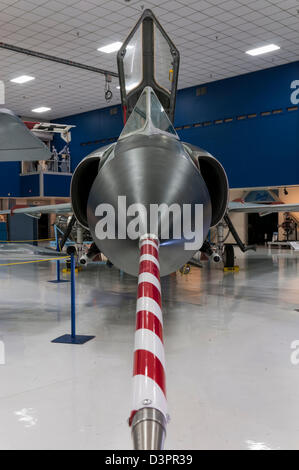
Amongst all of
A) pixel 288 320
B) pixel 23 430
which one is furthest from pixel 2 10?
pixel 23 430

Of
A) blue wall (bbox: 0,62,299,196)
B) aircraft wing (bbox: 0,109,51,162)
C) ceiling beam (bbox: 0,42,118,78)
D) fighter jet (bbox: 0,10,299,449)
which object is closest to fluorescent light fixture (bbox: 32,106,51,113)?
ceiling beam (bbox: 0,42,118,78)

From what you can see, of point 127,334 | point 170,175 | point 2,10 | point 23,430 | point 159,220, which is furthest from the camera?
point 2,10

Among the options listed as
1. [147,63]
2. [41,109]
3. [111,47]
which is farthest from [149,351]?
[41,109]

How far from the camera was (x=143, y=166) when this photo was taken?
3244 mm

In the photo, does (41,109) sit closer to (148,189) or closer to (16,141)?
(16,141)

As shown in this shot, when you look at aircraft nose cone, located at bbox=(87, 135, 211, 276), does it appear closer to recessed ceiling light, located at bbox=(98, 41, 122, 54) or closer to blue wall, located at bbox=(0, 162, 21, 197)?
recessed ceiling light, located at bbox=(98, 41, 122, 54)

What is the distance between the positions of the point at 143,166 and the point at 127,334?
6.37 feet

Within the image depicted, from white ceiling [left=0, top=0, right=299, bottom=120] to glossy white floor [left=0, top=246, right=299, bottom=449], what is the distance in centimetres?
789

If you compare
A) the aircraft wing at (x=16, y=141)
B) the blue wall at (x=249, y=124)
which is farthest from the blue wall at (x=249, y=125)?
the aircraft wing at (x=16, y=141)

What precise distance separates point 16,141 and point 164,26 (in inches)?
331

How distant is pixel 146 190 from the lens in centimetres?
301

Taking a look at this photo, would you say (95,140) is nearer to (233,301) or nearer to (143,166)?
(233,301)

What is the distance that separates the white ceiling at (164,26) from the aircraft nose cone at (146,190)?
862 cm

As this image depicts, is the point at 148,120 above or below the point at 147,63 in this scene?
below
